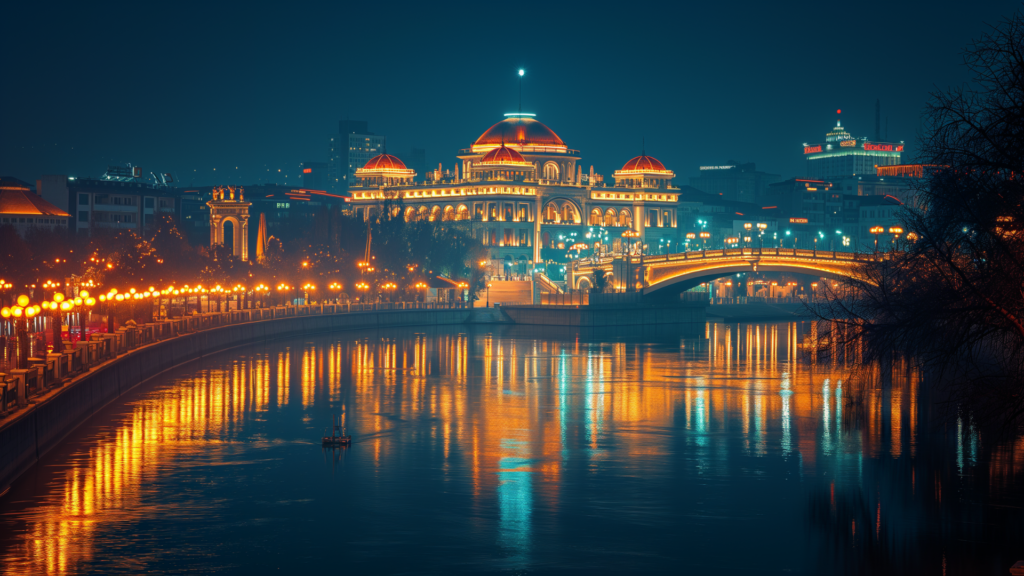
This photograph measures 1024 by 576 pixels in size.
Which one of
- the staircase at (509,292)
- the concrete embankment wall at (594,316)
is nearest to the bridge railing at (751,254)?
the concrete embankment wall at (594,316)

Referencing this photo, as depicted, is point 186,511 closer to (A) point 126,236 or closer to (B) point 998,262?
(B) point 998,262

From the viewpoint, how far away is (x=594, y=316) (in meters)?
99.4

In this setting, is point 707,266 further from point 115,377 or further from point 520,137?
point 520,137

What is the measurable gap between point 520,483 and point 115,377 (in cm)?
1869

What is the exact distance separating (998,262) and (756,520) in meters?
8.95

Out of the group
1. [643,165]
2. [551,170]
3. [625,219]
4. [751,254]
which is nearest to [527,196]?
[551,170]

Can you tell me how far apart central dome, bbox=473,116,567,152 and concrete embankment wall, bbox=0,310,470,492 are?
289 ft

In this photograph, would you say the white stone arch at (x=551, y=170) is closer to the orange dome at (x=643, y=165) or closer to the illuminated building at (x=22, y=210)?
the orange dome at (x=643, y=165)

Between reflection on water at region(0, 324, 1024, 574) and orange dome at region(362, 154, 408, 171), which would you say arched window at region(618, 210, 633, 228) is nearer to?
orange dome at region(362, 154, 408, 171)

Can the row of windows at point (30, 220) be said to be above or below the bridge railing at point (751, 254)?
above

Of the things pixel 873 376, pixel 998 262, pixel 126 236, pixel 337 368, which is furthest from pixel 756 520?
pixel 126 236

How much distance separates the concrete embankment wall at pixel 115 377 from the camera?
29156 millimetres

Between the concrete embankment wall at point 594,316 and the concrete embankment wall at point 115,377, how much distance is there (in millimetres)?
14288

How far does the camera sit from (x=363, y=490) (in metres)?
30.8
